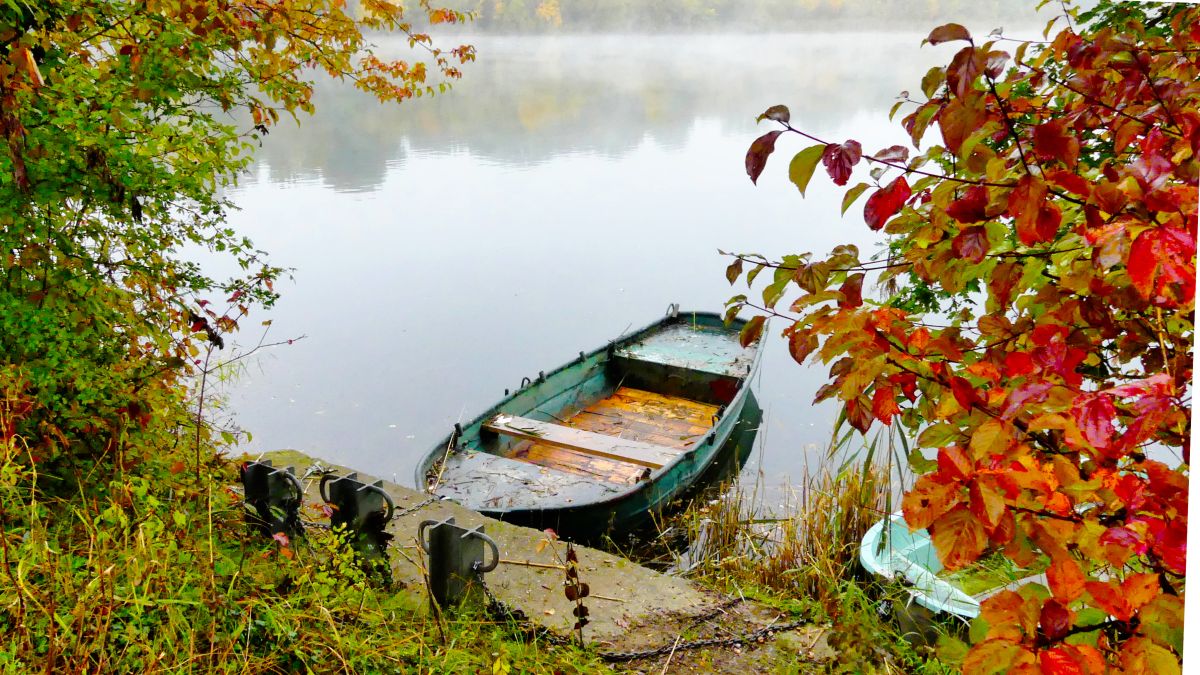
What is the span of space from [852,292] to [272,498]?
74.1 inches

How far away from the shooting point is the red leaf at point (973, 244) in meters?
1.00

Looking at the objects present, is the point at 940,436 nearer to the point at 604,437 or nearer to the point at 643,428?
the point at 604,437

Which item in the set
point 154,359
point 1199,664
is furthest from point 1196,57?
point 154,359

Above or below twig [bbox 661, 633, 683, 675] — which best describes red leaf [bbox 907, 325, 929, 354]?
above

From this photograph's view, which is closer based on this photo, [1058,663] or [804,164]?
[1058,663]

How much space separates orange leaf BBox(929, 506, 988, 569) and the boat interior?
4.06 m

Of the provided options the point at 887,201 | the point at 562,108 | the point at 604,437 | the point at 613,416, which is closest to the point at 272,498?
the point at 887,201

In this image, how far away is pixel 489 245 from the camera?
12.7 metres

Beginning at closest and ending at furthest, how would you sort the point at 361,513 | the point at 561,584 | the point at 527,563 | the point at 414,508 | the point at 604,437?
the point at 361,513
the point at 561,584
the point at 527,563
the point at 414,508
the point at 604,437

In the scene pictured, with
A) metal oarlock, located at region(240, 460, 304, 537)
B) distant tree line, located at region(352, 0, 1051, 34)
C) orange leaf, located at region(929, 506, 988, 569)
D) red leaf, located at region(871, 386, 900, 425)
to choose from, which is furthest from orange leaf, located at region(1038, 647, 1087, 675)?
distant tree line, located at region(352, 0, 1051, 34)

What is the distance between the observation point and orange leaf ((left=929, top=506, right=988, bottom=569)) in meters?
0.77

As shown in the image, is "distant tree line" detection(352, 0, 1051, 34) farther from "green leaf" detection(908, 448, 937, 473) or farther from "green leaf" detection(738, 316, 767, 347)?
"green leaf" detection(908, 448, 937, 473)

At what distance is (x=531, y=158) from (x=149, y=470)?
1812 cm

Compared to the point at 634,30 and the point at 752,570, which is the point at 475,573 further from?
the point at 634,30
